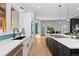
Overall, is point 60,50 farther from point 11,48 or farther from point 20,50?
point 11,48

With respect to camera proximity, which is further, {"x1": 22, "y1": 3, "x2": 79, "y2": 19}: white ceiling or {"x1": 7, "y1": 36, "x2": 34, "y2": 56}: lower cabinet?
{"x1": 22, "y1": 3, "x2": 79, "y2": 19}: white ceiling

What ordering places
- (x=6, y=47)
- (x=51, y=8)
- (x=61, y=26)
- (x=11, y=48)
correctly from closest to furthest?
(x=11, y=48) → (x=6, y=47) → (x=51, y=8) → (x=61, y=26)

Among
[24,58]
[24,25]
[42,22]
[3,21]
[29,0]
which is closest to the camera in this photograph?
[24,58]

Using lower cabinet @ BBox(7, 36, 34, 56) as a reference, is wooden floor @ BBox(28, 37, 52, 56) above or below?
below

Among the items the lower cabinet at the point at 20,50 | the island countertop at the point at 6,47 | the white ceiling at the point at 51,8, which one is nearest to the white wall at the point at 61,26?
the white ceiling at the point at 51,8

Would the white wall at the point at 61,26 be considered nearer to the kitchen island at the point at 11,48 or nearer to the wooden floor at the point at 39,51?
the wooden floor at the point at 39,51

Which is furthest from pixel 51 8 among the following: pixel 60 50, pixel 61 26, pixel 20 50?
pixel 20 50

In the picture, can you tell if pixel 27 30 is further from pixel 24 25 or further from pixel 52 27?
pixel 52 27

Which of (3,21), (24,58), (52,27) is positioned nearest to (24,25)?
(52,27)

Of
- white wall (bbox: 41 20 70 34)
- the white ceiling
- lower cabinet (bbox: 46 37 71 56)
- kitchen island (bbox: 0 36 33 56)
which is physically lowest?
lower cabinet (bbox: 46 37 71 56)

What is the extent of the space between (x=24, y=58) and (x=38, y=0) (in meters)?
1.90

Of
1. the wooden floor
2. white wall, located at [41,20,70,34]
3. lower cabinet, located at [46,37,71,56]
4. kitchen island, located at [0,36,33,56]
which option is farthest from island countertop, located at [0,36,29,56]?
white wall, located at [41,20,70,34]

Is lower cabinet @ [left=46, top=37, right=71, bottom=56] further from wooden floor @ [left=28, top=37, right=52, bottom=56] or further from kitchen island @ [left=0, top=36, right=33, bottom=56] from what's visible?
wooden floor @ [left=28, top=37, right=52, bottom=56]

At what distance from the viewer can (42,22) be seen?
13.8 m
